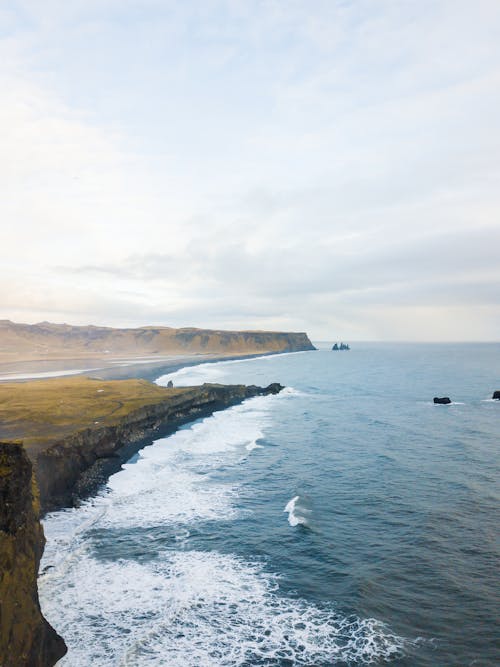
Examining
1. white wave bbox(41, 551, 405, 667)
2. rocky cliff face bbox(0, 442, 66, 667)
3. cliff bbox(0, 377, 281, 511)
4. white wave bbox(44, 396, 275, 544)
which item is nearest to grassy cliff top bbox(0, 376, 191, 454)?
cliff bbox(0, 377, 281, 511)

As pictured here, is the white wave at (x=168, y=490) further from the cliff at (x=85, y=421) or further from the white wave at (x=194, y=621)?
the white wave at (x=194, y=621)

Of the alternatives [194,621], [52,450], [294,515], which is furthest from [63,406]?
[194,621]

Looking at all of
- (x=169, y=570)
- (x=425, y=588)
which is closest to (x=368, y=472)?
(x=425, y=588)

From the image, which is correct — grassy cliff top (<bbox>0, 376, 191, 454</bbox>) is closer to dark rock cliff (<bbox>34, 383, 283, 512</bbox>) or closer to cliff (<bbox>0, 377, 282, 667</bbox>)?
cliff (<bbox>0, 377, 282, 667</bbox>)

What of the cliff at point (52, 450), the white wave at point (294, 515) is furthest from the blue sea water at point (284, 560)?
the cliff at point (52, 450)

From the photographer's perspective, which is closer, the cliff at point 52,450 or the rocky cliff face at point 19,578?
the rocky cliff face at point 19,578

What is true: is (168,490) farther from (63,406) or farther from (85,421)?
(63,406)

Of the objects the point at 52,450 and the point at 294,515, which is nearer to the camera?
the point at 294,515
